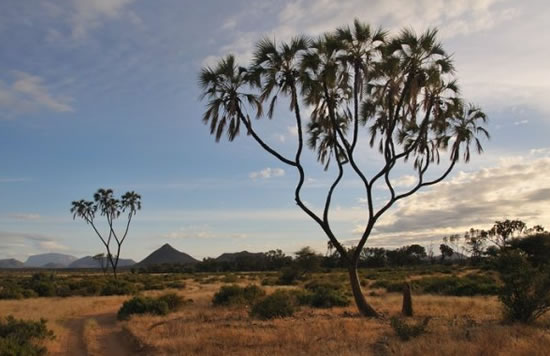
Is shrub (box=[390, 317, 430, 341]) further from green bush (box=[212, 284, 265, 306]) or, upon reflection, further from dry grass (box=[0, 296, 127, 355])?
green bush (box=[212, 284, 265, 306])

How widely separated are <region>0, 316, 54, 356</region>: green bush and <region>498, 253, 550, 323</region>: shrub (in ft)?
46.7

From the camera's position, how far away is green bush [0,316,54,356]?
11734 millimetres

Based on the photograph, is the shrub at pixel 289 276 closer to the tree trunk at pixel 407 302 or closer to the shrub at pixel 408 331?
the tree trunk at pixel 407 302

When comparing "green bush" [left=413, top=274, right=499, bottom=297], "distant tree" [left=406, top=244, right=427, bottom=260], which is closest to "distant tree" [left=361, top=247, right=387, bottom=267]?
"distant tree" [left=406, top=244, right=427, bottom=260]

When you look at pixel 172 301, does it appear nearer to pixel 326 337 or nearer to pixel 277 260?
pixel 326 337

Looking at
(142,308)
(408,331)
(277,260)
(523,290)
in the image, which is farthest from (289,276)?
(277,260)

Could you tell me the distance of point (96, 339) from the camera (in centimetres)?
1617

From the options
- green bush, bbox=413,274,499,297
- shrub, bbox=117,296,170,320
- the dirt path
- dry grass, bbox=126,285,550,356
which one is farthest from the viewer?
green bush, bbox=413,274,499,297

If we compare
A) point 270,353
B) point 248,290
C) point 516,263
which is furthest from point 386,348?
point 248,290

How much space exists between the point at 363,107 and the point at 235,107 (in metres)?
5.50

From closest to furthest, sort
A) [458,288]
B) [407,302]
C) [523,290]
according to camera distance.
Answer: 1. [523,290]
2. [407,302]
3. [458,288]

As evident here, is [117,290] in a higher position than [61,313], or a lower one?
higher

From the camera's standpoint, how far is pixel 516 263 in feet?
51.9

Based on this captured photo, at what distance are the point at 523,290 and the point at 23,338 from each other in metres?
15.4
